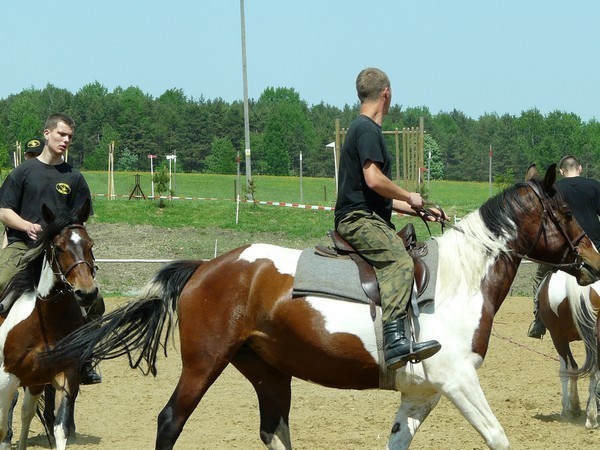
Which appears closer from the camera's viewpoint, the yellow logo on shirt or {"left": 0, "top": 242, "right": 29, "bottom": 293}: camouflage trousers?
the yellow logo on shirt

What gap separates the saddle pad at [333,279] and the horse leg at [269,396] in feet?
2.53

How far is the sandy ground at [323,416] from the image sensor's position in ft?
25.9

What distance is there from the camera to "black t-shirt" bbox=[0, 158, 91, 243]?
6824mm

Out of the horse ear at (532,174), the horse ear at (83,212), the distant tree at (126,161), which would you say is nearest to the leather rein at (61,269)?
the horse ear at (83,212)

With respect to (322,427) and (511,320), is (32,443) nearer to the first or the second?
(322,427)

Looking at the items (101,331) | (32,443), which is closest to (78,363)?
(101,331)

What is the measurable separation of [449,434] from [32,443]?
3.84 meters

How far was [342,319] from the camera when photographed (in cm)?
568

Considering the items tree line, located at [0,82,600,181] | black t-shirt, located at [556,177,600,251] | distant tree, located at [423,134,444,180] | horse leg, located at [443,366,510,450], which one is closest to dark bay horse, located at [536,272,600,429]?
black t-shirt, located at [556,177,600,251]

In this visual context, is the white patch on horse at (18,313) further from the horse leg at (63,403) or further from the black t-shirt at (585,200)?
the black t-shirt at (585,200)

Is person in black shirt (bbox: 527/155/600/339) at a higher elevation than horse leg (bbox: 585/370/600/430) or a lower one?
higher

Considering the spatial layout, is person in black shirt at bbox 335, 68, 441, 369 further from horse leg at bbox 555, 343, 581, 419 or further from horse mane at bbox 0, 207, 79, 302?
horse leg at bbox 555, 343, 581, 419

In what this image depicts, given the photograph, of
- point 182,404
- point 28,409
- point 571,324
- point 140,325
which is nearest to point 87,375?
point 28,409

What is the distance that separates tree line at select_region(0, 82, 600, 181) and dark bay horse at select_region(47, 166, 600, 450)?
72.5 m
